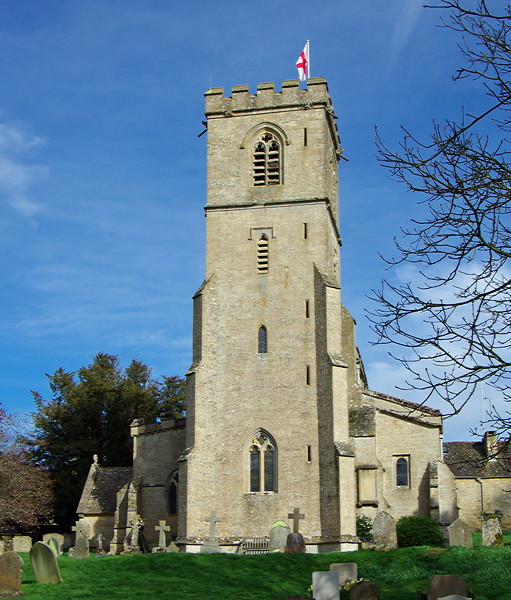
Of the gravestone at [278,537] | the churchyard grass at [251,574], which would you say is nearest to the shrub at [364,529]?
the gravestone at [278,537]

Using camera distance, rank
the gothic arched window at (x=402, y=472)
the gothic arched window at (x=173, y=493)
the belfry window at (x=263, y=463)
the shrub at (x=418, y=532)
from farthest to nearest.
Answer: the gothic arched window at (x=173, y=493)
the gothic arched window at (x=402, y=472)
the belfry window at (x=263, y=463)
the shrub at (x=418, y=532)

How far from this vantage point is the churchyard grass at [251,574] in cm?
2002

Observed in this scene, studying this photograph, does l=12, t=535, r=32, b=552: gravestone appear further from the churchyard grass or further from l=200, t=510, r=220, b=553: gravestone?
l=200, t=510, r=220, b=553: gravestone

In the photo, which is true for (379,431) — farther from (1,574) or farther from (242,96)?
(1,574)

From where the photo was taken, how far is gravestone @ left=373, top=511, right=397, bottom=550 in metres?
28.2

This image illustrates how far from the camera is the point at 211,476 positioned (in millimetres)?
34906

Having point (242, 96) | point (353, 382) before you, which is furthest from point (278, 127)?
point (353, 382)

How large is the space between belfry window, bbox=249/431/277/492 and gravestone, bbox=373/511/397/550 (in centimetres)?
692

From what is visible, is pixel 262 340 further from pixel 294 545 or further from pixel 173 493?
pixel 294 545

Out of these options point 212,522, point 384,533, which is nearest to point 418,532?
point 384,533

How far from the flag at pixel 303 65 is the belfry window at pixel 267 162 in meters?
3.39

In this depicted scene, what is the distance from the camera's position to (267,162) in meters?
38.8

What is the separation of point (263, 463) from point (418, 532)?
21.5 ft

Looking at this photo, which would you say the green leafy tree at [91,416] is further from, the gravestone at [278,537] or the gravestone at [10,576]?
the gravestone at [10,576]
